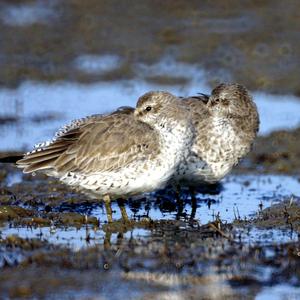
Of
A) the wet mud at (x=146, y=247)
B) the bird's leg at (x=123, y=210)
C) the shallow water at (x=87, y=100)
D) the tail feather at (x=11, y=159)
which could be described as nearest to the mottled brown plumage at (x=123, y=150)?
the tail feather at (x=11, y=159)

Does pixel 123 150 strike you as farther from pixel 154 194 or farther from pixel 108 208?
pixel 154 194

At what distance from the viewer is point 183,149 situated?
1090cm

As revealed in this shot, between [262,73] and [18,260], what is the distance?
10.4m

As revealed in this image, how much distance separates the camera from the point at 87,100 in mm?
17609

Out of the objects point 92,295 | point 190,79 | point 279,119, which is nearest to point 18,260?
point 92,295

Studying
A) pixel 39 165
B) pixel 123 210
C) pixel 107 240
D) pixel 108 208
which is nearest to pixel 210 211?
pixel 123 210

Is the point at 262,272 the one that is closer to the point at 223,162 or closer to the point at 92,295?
the point at 92,295

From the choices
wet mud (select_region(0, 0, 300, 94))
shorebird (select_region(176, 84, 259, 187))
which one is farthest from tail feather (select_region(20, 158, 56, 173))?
wet mud (select_region(0, 0, 300, 94))

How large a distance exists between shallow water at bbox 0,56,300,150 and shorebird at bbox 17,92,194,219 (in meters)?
3.86

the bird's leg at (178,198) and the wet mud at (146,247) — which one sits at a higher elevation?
the bird's leg at (178,198)

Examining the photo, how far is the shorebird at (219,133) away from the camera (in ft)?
40.0

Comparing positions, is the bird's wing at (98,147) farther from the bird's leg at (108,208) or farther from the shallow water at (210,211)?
the shallow water at (210,211)

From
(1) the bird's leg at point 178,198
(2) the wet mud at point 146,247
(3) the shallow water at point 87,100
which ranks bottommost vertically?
(2) the wet mud at point 146,247

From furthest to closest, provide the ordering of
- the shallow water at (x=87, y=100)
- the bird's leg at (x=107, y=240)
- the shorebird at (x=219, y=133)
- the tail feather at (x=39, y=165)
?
1. the shallow water at (x=87, y=100)
2. the shorebird at (x=219, y=133)
3. the tail feather at (x=39, y=165)
4. the bird's leg at (x=107, y=240)
